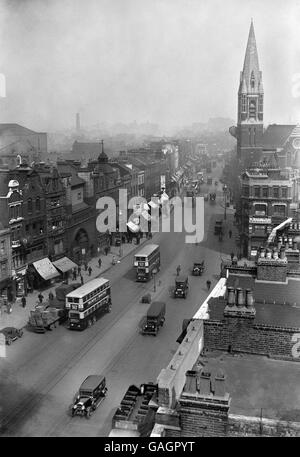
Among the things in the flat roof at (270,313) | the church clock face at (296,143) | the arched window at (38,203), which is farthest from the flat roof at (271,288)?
the church clock face at (296,143)

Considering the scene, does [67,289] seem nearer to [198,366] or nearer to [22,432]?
[22,432]

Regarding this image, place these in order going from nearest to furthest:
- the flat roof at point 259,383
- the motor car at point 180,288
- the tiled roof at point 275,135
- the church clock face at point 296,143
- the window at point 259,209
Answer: the flat roof at point 259,383 < the motor car at point 180,288 < the window at point 259,209 < the church clock face at point 296,143 < the tiled roof at point 275,135

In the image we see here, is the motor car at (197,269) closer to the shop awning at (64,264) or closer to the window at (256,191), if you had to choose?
the window at (256,191)

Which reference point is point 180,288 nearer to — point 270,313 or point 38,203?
point 38,203

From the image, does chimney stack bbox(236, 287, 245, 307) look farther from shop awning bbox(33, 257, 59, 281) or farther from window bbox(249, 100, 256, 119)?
window bbox(249, 100, 256, 119)

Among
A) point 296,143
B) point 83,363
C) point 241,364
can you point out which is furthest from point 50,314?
point 296,143
